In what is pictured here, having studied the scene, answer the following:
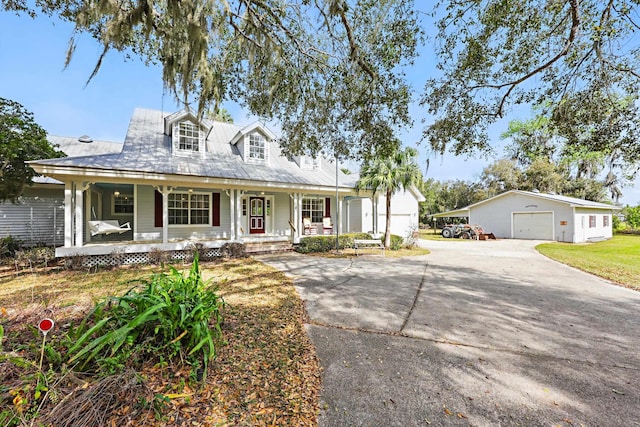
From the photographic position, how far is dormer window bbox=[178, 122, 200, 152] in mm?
11289

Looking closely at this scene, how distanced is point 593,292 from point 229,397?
772 cm

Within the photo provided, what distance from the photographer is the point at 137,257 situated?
29.7 ft

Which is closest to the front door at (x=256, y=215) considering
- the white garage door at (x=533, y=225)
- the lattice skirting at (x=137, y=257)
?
the lattice skirting at (x=137, y=257)

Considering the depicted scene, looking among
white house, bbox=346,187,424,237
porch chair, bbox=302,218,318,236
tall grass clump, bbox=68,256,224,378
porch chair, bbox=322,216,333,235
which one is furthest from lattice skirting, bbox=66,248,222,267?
white house, bbox=346,187,424,237

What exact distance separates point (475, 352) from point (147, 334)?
3719mm

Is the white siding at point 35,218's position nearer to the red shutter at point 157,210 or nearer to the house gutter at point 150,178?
the red shutter at point 157,210

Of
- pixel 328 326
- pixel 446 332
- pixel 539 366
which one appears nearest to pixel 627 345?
pixel 539 366

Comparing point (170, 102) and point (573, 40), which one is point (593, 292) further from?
point (170, 102)

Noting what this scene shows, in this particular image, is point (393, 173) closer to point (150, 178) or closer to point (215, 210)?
point (215, 210)

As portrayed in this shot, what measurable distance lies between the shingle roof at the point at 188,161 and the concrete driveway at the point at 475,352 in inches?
246

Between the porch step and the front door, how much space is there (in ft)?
4.62

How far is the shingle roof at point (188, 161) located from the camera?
855 cm

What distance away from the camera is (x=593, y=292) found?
5.89 meters

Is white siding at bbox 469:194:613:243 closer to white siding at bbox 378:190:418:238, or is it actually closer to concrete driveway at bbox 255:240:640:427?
white siding at bbox 378:190:418:238
